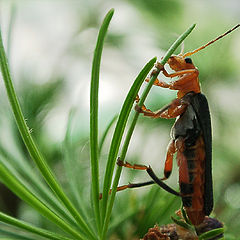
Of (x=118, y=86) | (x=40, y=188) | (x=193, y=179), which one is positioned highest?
(x=118, y=86)

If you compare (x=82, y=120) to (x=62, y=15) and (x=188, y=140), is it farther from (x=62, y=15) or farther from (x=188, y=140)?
(x=62, y=15)

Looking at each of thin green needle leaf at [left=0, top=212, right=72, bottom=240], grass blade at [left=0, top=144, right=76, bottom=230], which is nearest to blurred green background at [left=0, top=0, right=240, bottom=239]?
grass blade at [left=0, top=144, right=76, bottom=230]


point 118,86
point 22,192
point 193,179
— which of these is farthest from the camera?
point 118,86

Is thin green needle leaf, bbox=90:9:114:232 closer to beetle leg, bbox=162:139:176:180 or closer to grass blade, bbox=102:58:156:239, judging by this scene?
grass blade, bbox=102:58:156:239

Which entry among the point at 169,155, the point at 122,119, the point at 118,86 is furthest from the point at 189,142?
the point at 118,86

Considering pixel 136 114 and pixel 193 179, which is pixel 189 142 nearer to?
pixel 193 179

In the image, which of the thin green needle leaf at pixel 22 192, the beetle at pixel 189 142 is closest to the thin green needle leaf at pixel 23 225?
the thin green needle leaf at pixel 22 192
